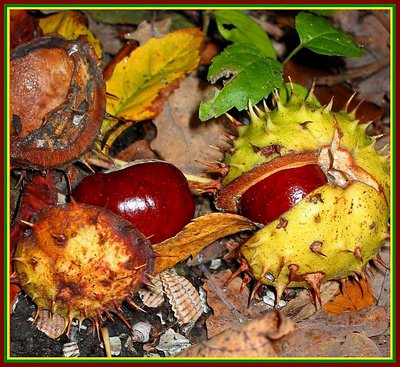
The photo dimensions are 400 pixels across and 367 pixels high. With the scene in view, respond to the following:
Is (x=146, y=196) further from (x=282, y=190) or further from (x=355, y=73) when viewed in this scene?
(x=355, y=73)

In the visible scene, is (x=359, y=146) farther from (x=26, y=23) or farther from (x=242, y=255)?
(x=26, y=23)

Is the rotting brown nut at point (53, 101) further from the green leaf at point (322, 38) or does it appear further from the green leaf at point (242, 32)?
the green leaf at point (322, 38)

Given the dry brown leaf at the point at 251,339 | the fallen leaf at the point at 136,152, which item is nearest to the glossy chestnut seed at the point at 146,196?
the fallen leaf at the point at 136,152

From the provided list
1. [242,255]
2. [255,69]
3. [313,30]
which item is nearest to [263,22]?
[313,30]

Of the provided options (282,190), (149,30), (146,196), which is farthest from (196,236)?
(149,30)

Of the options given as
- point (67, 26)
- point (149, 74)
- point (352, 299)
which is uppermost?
point (67, 26)

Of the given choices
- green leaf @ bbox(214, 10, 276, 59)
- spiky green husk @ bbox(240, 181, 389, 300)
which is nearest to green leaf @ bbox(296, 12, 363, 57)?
green leaf @ bbox(214, 10, 276, 59)
